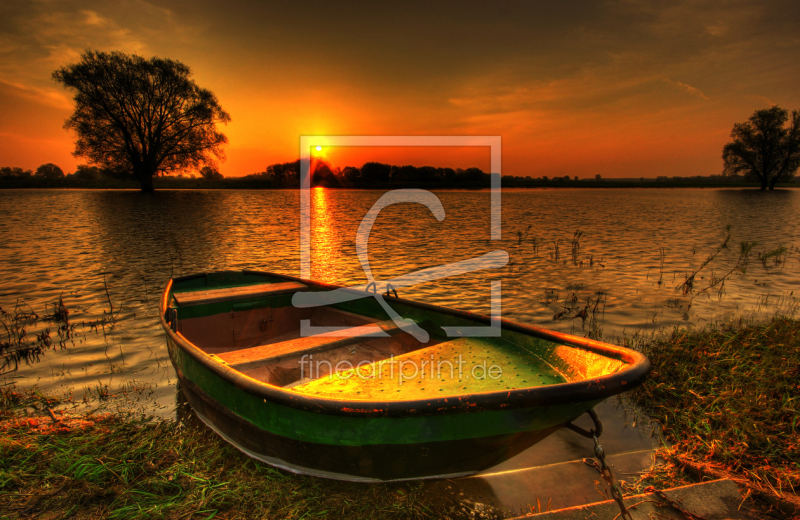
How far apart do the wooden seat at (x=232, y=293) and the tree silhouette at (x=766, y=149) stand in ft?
273

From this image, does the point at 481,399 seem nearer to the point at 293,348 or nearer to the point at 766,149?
the point at 293,348

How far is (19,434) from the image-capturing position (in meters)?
4.25

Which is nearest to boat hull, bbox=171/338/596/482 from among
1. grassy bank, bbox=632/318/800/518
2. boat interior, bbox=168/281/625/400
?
boat interior, bbox=168/281/625/400

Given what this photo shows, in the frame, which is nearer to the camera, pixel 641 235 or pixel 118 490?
pixel 118 490

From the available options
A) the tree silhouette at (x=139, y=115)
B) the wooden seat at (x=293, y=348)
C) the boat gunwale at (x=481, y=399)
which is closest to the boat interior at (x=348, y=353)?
the wooden seat at (x=293, y=348)

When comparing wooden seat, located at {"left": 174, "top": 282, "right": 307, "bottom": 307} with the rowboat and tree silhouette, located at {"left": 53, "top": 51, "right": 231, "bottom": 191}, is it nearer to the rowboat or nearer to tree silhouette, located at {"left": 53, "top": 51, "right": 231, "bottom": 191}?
the rowboat

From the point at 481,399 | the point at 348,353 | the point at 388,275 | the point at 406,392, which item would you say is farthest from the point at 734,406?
the point at 388,275

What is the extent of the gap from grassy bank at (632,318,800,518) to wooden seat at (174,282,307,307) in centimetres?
555

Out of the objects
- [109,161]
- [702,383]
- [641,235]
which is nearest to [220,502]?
[702,383]

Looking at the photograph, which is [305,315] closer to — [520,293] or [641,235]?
[520,293]

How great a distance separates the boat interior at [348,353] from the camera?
349 centimetres

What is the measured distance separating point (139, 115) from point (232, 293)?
51.6m

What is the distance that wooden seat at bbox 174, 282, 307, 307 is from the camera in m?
6.15

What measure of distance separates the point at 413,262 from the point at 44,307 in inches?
415
